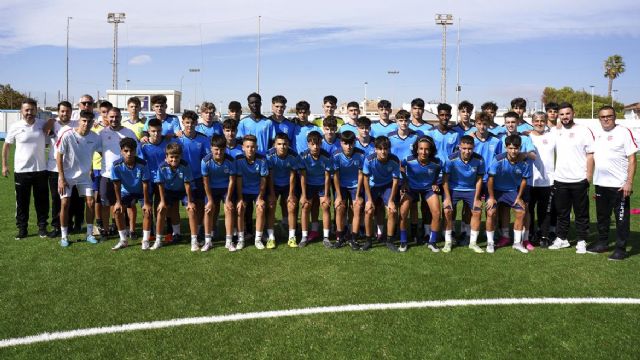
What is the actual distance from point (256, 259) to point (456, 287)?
248cm

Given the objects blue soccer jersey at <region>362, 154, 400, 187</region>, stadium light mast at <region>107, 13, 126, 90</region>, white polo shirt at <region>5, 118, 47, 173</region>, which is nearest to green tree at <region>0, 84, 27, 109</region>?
stadium light mast at <region>107, 13, 126, 90</region>

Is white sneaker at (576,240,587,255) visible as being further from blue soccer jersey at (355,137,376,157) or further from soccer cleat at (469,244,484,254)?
blue soccer jersey at (355,137,376,157)

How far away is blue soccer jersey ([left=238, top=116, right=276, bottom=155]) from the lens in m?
7.25

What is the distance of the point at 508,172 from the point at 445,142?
97 cm

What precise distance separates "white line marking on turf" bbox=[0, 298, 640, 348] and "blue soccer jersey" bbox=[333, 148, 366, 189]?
8.54 feet

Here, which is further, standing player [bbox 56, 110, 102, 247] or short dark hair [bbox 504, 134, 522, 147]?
standing player [bbox 56, 110, 102, 247]

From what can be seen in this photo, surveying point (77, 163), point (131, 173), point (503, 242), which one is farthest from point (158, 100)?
point (503, 242)

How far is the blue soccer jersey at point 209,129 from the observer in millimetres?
7281

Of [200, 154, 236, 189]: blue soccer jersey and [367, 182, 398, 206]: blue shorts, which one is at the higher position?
[200, 154, 236, 189]: blue soccer jersey

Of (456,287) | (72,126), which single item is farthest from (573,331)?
(72,126)

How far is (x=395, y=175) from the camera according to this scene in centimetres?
669

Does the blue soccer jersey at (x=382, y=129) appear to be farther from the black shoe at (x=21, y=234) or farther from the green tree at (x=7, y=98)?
the green tree at (x=7, y=98)

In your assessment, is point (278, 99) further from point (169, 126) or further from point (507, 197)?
point (507, 197)

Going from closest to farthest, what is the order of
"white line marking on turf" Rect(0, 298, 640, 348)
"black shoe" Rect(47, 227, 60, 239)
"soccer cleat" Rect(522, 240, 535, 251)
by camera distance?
1. "white line marking on turf" Rect(0, 298, 640, 348)
2. "soccer cleat" Rect(522, 240, 535, 251)
3. "black shoe" Rect(47, 227, 60, 239)
